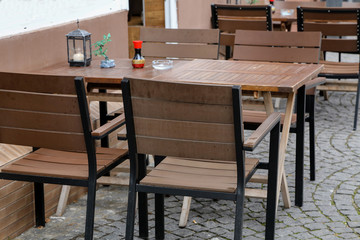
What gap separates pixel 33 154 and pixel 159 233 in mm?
886

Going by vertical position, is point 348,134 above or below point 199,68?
below

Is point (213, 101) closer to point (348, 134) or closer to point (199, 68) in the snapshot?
point (199, 68)

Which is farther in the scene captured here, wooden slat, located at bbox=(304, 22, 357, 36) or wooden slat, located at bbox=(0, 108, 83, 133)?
wooden slat, located at bbox=(304, 22, 357, 36)

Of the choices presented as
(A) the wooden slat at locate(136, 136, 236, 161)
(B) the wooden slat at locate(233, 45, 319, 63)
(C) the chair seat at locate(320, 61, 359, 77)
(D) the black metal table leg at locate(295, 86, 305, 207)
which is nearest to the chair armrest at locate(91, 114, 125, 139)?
(A) the wooden slat at locate(136, 136, 236, 161)

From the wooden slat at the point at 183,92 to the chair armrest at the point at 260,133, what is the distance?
22cm

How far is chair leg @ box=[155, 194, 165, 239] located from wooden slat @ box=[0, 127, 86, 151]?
631 millimetres

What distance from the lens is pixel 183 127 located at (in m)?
3.16

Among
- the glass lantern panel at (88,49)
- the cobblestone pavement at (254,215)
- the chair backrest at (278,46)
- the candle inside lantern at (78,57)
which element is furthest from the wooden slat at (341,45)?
the candle inside lantern at (78,57)

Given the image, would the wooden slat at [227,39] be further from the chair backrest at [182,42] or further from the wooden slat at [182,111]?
the wooden slat at [182,111]

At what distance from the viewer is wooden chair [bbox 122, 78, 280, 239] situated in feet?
10.1

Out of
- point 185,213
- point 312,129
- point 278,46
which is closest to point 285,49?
point 278,46

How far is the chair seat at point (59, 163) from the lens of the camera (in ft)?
11.7

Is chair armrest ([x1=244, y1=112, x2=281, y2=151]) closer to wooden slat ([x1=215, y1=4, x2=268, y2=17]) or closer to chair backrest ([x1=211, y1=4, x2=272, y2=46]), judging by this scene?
chair backrest ([x1=211, y1=4, x2=272, y2=46])

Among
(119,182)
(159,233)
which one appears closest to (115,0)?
(119,182)
